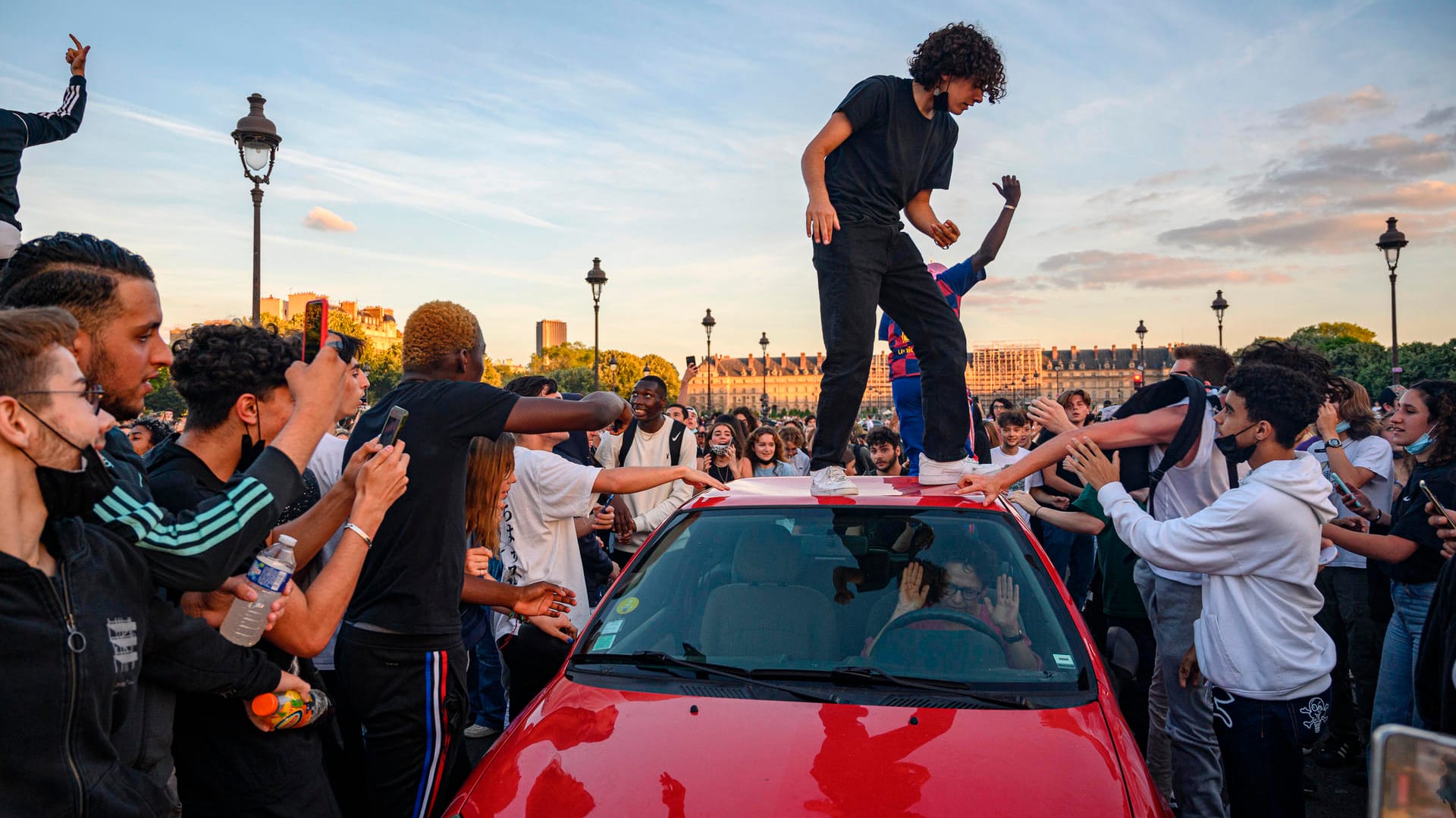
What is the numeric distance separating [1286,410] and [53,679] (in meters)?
3.57

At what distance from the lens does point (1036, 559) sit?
2936 mm

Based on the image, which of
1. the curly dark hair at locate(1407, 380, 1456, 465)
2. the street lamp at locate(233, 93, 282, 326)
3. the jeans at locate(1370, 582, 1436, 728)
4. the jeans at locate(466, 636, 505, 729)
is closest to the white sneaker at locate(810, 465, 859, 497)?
the jeans at locate(1370, 582, 1436, 728)

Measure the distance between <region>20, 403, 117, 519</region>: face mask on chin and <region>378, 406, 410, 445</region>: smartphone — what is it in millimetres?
847

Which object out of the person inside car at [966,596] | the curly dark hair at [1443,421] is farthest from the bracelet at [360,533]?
the curly dark hair at [1443,421]

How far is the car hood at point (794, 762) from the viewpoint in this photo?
1.99m

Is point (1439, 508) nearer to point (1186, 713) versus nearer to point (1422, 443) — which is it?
point (1422, 443)

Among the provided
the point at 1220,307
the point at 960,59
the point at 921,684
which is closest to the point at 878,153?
the point at 960,59

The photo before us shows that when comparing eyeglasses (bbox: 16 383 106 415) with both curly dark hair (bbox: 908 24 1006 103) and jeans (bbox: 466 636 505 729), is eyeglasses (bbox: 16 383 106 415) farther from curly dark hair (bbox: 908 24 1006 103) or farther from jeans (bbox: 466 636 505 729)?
jeans (bbox: 466 636 505 729)

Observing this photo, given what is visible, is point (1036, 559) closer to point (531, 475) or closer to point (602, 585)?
point (531, 475)

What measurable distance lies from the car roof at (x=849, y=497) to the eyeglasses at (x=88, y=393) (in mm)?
1917

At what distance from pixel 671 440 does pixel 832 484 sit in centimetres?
351

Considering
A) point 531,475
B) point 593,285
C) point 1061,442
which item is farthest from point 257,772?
point 593,285

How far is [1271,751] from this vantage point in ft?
9.84

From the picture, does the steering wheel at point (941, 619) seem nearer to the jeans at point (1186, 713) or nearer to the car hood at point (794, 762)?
the car hood at point (794, 762)
